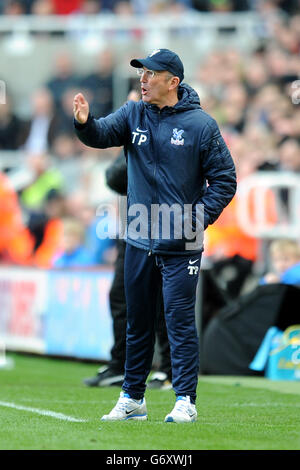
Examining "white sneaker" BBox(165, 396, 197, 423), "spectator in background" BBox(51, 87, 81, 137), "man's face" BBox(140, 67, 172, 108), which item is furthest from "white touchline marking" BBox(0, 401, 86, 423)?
"spectator in background" BBox(51, 87, 81, 137)

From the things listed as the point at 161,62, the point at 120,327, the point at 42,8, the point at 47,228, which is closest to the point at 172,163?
the point at 161,62

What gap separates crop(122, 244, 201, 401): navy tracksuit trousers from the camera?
270 inches

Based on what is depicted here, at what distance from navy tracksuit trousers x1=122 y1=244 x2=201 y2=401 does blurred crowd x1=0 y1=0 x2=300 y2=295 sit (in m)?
5.14

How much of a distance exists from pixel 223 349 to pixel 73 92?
25.7 ft

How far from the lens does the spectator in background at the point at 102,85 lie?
1728 cm

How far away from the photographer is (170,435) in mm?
6273

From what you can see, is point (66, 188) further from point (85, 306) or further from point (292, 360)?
point (292, 360)

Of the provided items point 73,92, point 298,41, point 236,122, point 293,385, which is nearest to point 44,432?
point 293,385

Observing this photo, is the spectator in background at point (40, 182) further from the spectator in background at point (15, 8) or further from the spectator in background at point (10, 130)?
the spectator in background at point (15, 8)

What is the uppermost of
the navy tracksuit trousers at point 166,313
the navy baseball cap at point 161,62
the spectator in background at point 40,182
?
the navy baseball cap at point 161,62

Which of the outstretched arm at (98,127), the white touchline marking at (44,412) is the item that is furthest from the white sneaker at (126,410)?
the outstretched arm at (98,127)

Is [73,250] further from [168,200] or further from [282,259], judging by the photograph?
[168,200]

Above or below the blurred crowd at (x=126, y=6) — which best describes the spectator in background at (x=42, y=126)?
below
